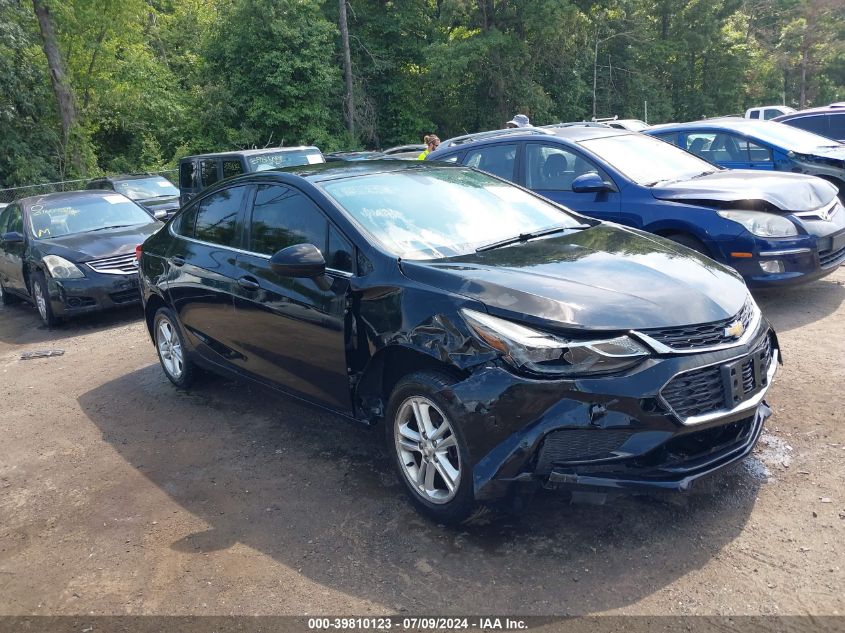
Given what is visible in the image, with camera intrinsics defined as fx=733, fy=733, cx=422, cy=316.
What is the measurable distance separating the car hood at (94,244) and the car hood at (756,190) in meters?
6.49

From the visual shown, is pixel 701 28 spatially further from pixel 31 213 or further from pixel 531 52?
pixel 31 213

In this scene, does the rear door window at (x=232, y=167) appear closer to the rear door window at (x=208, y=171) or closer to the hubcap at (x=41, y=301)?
the rear door window at (x=208, y=171)

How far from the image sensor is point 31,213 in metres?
10.1

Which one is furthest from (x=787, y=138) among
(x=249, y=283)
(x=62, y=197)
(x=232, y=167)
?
(x=62, y=197)

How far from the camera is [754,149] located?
9.54m

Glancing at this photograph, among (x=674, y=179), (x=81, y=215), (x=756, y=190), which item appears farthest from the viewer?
(x=81, y=215)

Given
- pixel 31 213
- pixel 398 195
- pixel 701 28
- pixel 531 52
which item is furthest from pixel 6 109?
pixel 701 28

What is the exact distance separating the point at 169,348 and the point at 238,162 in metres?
6.46

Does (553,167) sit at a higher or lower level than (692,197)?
higher

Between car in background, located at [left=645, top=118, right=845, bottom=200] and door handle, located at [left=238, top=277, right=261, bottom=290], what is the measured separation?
6.84 metres

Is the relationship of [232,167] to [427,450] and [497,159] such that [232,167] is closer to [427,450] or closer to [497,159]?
[497,159]

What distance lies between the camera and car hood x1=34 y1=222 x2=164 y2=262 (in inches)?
361

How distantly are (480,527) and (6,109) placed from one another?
92.4ft

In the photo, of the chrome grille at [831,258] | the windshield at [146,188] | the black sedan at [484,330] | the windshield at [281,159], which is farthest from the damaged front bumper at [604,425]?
the windshield at [146,188]
